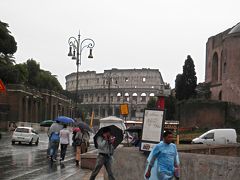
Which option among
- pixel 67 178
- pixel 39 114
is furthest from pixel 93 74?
pixel 67 178

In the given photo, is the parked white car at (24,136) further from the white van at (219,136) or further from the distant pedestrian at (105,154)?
the distant pedestrian at (105,154)

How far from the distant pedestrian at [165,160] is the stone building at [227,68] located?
6261 centimetres

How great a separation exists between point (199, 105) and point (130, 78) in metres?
87.2

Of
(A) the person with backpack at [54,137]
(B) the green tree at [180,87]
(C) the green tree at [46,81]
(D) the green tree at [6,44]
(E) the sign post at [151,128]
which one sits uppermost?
(D) the green tree at [6,44]

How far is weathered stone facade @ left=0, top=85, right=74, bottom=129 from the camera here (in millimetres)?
75713

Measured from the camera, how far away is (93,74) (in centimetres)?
15775

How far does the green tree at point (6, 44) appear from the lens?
77.7m

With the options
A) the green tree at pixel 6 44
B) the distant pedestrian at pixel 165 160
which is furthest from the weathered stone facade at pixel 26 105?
the distant pedestrian at pixel 165 160

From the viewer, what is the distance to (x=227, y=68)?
239 ft

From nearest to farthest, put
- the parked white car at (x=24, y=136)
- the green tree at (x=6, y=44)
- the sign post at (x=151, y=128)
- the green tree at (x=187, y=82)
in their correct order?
the sign post at (x=151, y=128), the parked white car at (x=24, y=136), the green tree at (x=6, y=44), the green tree at (x=187, y=82)

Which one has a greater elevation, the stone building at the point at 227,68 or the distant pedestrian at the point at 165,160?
the stone building at the point at 227,68

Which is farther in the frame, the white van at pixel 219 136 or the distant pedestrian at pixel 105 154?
the white van at pixel 219 136

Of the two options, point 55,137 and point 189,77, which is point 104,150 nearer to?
point 55,137

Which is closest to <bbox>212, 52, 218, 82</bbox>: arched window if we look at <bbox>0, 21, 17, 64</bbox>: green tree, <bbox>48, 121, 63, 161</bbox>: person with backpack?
<bbox>0, 21, 17, 64</bbox>: green tree
